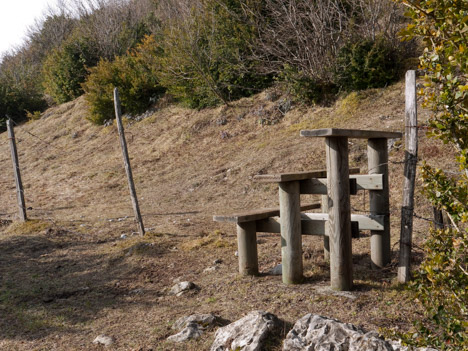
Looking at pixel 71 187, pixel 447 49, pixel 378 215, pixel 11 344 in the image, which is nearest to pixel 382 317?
pixel 378 215

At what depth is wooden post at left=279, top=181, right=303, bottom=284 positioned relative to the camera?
4.99 m

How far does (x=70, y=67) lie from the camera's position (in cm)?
2691

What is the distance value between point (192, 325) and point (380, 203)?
261cm

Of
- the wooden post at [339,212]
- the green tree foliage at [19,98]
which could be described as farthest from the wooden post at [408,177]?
the green tree foliage at [19,98]

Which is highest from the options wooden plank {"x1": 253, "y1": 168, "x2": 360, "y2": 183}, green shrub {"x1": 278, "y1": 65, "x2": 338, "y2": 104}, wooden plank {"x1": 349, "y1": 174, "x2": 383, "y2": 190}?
green shrub {"x1": 278, "y1": 65, "x2": 338, "y2": 104}

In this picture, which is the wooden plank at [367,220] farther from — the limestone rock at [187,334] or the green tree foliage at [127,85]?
the green tree foliage at [127,85]

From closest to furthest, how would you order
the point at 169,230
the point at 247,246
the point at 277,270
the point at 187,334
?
the point at 187,334, the point at 247,246, the point at 277,270, the point at 169,230

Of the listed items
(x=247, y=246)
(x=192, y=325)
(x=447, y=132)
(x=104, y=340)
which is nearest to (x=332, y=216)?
(x=247, y=246)

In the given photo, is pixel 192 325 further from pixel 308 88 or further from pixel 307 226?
pixel 308 88

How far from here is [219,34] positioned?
58.0ft

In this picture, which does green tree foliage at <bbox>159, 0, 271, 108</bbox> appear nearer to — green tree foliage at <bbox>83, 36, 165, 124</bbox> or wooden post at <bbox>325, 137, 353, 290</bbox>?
green tree foliage at <bbox>83, 36, 165, 124</bbox>

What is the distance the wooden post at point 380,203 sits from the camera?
5.23 m

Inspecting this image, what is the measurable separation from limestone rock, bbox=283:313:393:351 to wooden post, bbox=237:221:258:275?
5.78 ft

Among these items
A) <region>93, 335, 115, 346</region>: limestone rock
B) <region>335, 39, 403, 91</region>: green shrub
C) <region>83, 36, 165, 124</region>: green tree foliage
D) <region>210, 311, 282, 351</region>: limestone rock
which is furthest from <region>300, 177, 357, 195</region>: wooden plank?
<region>83, 36, 165, 124</region>: green tree foliage
